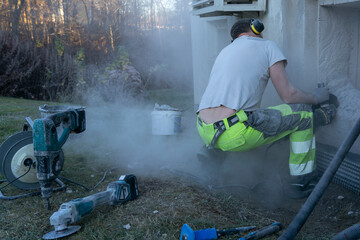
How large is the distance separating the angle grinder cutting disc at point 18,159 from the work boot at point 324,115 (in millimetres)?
2443

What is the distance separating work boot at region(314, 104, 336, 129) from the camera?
10.6 ft

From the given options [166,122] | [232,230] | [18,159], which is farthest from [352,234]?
[166,122]

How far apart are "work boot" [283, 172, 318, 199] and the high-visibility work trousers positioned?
5 centimetres

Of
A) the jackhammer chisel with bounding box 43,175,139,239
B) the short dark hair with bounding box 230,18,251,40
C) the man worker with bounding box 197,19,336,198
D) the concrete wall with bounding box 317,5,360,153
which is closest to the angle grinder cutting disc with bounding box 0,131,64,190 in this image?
the jackhammer chisel with bounding box 43,175,139,239

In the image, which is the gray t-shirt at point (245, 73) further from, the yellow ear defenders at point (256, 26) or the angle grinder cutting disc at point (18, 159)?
the angle grinder cutting disc at point (18, 159)

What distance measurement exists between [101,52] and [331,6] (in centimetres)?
878

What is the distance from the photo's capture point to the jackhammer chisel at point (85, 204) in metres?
2.36

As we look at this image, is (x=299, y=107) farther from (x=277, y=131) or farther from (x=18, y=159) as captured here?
(x=18, y=159)

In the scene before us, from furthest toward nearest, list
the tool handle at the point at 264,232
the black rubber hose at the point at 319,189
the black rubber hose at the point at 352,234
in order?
the tool handle at the point at 264,232 < the black rubber hose at the point at 319,189 < the black rubber hose at the point at 352,234

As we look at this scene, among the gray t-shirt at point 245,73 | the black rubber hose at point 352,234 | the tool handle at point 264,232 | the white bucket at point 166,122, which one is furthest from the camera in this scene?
the white bucket at point 166,122

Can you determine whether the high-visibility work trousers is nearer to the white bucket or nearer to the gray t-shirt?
the gray t-shirt

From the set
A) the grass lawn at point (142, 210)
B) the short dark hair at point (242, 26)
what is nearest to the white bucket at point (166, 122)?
the grass lawn at point (142, 210)

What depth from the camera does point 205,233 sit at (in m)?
2.24

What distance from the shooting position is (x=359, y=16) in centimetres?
361
